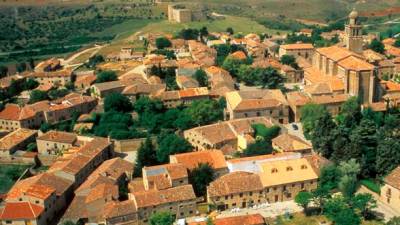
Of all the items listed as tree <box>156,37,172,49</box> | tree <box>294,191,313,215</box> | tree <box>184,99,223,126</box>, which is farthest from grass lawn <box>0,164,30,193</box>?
tree <box>156,37,172,49</box>

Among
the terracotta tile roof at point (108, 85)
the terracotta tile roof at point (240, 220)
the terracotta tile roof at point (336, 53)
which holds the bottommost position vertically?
the terracotta tile roof at point (240, 220)

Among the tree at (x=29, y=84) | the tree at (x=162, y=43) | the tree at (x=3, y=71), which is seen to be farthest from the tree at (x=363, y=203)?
the tree at (x=3, y=71)

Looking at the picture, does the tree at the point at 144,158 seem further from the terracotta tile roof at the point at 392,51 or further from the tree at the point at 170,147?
the terracotta tile roof at the point at 392,51

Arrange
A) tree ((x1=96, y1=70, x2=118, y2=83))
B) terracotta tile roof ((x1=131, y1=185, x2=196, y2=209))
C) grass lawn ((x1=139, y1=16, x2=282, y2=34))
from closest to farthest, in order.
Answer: terracotta tile roof ((x1=131, y1=185, x2=196, y2=209)) → tree ((x1=96, y1=70, x2=118, y2=83)) → grass lawn ((x1=139, y1=16, x2=282, y2=34))

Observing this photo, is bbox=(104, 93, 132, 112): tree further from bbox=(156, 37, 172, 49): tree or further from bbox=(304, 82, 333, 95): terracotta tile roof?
bbox=(156, 37, 172, 49): tree

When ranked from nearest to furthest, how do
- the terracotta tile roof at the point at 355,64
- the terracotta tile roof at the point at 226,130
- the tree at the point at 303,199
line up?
1. the tree at the point at 303,199
2. the terracotta tile roof at the point at 226,130
3. the terracotta tile roof at the point at 355,64

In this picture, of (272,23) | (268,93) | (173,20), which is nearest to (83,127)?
(268,93)
